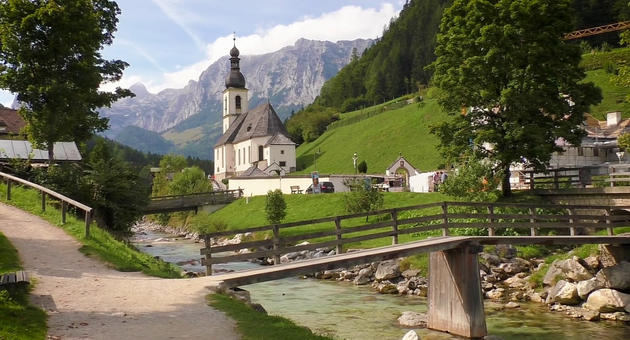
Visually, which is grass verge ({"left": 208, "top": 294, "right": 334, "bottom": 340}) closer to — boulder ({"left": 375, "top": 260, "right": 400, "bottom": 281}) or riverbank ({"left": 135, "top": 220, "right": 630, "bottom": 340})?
riverbank ({"left": 135, "top": 220, "right": 630, "bottom": 340})

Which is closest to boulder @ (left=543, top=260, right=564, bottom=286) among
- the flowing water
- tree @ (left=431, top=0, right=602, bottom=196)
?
the flowing water

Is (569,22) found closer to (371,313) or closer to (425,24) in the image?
(371,313)

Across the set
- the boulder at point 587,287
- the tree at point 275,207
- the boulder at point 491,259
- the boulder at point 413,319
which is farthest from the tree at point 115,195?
the boulder at point 587,287

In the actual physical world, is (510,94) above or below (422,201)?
above

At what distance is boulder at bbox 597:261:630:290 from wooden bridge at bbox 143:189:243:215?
3587 centimetres

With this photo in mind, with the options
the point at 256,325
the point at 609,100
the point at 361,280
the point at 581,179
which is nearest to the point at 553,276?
the point at 361,280

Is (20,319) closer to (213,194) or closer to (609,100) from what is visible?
(213,194)

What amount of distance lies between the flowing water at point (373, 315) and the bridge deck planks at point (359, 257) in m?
2.24

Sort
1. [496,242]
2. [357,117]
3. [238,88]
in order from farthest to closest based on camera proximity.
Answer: [238,88] < [357,117] < [496,242]

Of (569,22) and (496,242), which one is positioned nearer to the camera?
(496,242)

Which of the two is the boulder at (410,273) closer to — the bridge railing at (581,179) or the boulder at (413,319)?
the boulder at (413,319)

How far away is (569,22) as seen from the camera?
24969 mm

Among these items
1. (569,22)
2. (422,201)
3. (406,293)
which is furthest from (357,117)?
(406,293)

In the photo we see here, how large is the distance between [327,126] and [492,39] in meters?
80.0
